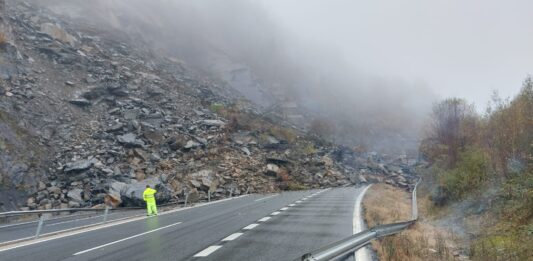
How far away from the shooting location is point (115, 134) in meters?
33.7

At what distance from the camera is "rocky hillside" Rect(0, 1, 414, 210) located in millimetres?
25516

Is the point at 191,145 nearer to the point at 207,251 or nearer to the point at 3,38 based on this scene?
the point at 3,38

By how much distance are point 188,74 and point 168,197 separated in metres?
40.0

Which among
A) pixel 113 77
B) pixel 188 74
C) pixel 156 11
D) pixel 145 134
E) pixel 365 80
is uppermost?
pixel 156 11

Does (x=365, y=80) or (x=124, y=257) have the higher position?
(x=365, y=80)

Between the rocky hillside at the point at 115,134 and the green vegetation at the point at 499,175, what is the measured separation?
16566 mm

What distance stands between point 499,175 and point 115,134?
92.4 ft

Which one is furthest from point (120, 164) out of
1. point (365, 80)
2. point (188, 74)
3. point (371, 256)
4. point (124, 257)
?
point (365, 80)

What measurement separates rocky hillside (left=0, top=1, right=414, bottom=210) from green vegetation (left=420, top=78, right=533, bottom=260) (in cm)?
1657

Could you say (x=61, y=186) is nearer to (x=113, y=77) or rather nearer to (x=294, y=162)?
(x=113, y=77)

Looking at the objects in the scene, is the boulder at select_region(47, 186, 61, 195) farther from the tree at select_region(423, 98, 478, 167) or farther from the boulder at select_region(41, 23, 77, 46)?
the boulder at select_region(41, 23, 77, 46)

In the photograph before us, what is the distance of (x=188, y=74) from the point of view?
62594 mm

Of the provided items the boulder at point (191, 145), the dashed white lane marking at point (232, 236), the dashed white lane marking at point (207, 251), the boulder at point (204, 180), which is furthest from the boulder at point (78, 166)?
the dashed white lane marking at point (207, 251)

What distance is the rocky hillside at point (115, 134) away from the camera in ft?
83.7
